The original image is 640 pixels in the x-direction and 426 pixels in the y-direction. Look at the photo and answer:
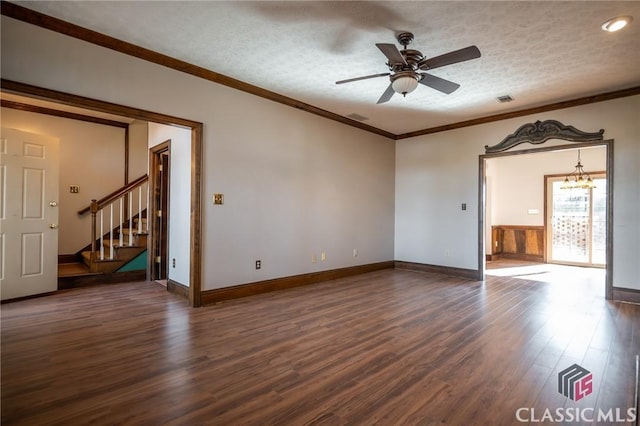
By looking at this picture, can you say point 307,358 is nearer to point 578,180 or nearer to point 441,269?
point 441,269

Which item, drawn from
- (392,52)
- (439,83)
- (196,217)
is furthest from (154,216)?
(439,83)

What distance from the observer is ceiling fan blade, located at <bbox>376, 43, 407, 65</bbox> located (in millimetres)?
2680

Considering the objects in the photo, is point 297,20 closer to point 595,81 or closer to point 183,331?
point 183,331

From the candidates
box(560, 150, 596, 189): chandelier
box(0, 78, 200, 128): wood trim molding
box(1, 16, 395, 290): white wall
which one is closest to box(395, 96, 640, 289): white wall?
box(1, 16, 395, 290): white wall

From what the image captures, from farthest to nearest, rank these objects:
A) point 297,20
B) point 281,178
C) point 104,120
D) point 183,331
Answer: point 104,120 < point 281,178 < point 183,331 < point 297,20

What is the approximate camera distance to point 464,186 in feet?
19.4

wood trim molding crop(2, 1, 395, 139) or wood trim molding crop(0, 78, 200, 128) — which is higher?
wood trim molding crop(2, 1, 395, 139)

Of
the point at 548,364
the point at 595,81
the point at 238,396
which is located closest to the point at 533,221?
the point at 595,81

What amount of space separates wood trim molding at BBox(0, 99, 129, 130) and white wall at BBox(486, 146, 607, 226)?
896 centimetres

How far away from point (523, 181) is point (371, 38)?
7.23 m

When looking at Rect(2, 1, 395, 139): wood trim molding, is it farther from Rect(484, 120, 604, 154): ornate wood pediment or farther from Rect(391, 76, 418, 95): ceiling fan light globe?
Rect(484, 120, 604, 154): ornate wood pediment

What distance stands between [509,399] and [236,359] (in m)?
1.90

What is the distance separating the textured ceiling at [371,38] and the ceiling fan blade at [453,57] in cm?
28

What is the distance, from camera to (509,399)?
1.98 m
